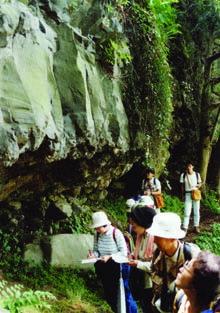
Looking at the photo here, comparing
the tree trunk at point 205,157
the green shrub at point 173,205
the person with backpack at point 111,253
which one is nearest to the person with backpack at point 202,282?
the person with backpack at point 111,253

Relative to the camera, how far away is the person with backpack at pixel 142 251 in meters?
3.64

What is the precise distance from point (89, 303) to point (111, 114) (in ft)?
11.9

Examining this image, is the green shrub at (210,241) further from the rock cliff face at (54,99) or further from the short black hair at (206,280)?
the short black hair at (206,280)

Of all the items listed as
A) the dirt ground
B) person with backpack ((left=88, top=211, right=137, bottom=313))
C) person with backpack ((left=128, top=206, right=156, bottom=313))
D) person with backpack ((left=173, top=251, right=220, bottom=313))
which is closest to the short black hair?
person with backpack ((left=173, top=251, right=220, bottom=313))

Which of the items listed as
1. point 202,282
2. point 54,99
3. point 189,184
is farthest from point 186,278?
point 189,184

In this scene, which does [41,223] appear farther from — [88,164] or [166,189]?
[166,189]

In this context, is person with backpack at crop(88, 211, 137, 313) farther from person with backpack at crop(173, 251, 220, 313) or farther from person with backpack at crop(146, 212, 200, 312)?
person with backpack at crop(173, 251, 220, 313)

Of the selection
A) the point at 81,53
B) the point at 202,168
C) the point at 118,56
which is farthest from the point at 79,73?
the point at 202,168

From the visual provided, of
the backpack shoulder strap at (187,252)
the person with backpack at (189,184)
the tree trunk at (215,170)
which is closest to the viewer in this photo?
the backpack shoulder strap at (187,252)

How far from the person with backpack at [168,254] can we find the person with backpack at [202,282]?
87 cm

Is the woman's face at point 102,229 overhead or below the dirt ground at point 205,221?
overhead

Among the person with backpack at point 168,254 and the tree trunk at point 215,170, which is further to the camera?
the tree trunk at point 215,170

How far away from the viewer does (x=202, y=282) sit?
1.89 m

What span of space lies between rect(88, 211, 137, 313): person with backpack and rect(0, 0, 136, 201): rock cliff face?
1238mm
